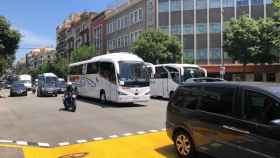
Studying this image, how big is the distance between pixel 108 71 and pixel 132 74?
1773 mm

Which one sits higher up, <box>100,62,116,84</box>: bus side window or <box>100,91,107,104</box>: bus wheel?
<box>100,62,116,84</box>: bus side window

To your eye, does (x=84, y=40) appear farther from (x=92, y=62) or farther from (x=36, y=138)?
(x=36, y=138)

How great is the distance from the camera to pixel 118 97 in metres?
22.1

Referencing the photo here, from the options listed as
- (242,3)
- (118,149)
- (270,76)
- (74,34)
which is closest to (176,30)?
(242,3)

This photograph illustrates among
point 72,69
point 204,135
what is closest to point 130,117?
point 204,135

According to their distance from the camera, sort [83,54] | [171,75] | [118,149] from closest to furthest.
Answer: [118,149] < [171,75] < [83,54]

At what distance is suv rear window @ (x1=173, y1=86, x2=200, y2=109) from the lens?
8.39 metres

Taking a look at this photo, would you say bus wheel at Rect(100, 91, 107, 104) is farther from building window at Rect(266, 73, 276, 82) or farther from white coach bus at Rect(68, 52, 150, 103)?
building window at Rect(266, 73, 276, 82)

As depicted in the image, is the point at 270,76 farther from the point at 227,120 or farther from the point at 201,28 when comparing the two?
the point at 227,120

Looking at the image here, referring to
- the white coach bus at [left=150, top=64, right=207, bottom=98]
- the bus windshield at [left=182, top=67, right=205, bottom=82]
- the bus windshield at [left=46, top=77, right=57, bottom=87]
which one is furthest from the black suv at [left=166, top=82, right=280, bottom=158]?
the bus windshield at [left=46, top=77, right=57, bottom=87]

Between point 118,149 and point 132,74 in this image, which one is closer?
point 118,149

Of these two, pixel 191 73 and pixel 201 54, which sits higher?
pixel 201 54

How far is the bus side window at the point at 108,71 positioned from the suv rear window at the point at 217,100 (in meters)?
14.8

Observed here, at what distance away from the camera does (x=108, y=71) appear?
23578 millimetres
